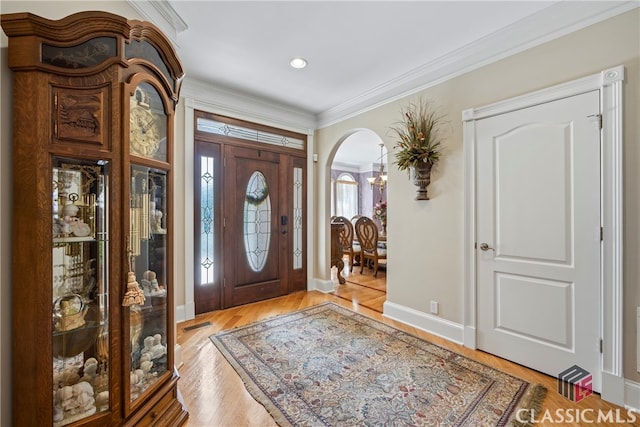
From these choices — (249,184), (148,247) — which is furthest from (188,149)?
(148,247)

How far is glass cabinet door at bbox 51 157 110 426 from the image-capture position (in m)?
1.21

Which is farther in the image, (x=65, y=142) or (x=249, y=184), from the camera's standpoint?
(x=249, y=184)

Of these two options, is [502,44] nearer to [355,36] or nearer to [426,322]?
[355,36]

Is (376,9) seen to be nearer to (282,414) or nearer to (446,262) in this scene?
(446,262)

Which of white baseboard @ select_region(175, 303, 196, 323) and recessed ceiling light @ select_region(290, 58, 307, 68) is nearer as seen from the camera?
recessed ceiling light @ select_region(290, 58, 307, 68)

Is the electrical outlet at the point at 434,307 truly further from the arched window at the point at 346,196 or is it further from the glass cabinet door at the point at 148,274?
the arched window at the point at 346,196

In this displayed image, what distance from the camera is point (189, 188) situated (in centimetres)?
311

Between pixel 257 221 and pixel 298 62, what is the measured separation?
6.61 feet

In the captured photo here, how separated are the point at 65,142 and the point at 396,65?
2729mm

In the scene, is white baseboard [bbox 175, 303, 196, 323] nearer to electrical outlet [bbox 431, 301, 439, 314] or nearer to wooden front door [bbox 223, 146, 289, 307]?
wooden front door [bbox 223, 146, 289, 307]

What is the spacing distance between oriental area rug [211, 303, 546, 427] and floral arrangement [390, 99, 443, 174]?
1.76 metres

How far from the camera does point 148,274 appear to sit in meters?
1.58

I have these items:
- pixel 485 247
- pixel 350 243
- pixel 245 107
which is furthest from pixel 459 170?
pixel 350 243

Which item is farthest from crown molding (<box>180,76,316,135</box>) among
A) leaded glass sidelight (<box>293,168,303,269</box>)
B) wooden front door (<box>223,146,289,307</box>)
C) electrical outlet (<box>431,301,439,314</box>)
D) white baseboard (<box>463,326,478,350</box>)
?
white baseboard (<box>463,326,478,350</box>)
